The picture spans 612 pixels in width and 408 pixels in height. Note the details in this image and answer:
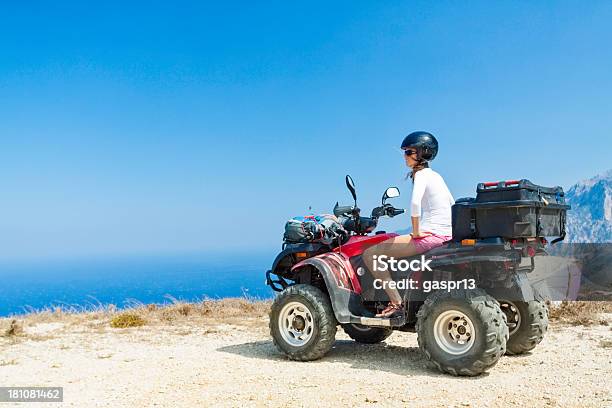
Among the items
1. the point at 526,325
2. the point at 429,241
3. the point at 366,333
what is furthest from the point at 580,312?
the point at 429,241

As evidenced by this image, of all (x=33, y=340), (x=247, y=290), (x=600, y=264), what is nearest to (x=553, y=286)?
(x=33, y=340)

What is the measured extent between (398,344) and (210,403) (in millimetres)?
4051

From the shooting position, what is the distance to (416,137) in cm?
764

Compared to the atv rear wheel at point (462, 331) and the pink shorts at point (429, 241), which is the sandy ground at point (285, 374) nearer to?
the atv rear wheel at point (462, 331)

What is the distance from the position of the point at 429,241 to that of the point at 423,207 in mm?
443

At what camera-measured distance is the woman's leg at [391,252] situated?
24.4 ft

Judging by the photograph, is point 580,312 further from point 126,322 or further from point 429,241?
point 126,322

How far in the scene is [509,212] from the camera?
258 inches

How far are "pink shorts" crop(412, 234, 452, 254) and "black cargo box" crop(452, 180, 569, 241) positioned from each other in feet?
1.00

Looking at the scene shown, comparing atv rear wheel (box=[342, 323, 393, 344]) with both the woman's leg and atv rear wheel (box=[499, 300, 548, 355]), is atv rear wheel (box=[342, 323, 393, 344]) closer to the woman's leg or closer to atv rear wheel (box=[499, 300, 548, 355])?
the woman's leg

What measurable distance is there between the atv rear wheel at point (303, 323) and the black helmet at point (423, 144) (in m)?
2.21

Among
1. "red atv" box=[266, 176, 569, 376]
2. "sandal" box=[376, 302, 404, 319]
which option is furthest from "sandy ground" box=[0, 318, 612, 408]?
"sandal" box=[376, 302, 404, 319]

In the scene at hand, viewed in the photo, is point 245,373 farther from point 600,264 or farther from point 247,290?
point 600,264
